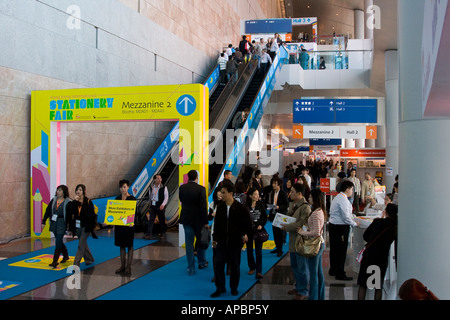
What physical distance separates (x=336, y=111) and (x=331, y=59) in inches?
Answer: 276

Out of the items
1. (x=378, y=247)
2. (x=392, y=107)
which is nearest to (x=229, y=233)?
(x=378, y=247)

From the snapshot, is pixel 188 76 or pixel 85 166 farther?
pixel 188 76

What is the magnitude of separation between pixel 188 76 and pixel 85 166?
25.7 feet

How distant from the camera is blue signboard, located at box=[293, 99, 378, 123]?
14540 mm

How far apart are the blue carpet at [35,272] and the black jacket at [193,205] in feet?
6.74

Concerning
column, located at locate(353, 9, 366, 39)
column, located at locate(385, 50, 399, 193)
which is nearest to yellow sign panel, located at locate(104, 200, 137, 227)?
column, located at locate(385, 50, 399, 193)

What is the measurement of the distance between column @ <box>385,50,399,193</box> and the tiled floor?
239 inches

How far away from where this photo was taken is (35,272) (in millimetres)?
7297

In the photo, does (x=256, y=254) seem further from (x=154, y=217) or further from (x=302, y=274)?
(x=154, y=217)

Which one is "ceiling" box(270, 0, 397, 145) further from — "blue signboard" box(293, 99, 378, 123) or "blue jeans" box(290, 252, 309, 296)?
"blue jeans" box(290, 252, 309, 296)

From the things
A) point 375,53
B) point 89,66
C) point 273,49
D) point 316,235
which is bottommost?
point 316,235

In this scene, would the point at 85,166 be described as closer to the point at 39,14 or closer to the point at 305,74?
the point at 39,14
